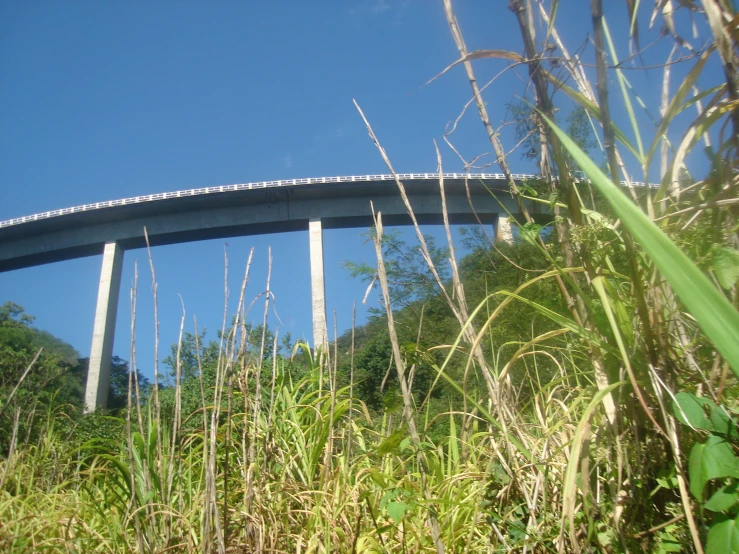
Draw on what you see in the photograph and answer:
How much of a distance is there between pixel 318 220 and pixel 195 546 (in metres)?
16.9

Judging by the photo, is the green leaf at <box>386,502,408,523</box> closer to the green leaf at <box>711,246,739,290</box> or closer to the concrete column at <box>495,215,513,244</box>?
the green leaf at <box>711,246,739,290</box>

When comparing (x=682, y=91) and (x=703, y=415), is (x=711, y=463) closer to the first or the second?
(x=703, y=415)

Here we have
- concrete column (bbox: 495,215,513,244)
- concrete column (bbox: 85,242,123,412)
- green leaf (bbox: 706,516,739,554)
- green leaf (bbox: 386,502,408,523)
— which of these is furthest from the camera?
concrete column (bbox: 85,242,123,412)

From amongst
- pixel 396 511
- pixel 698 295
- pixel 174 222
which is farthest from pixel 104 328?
pixel 698 295

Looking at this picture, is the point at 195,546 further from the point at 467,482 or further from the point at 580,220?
the point at 580,220

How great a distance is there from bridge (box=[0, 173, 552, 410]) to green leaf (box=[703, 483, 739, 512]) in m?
16.2

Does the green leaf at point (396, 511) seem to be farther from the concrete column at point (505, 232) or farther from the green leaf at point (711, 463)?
the concrete column at point (505, 232)

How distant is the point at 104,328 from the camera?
1861 centimetres

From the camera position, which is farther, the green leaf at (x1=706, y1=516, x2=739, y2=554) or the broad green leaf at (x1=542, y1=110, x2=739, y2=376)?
the green leaf at (x1=706, y1=516, x2=739, y2=554)

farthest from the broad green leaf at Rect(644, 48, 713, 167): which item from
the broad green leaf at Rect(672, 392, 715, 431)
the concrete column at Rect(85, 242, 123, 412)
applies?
the concrete column at Rect(85, 242, 123, 412)

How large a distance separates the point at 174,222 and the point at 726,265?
64.4 ft

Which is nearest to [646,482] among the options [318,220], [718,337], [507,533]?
[507,533]

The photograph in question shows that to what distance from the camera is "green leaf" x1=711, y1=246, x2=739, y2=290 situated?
2.81 feet

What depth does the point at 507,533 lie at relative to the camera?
1.28 m
